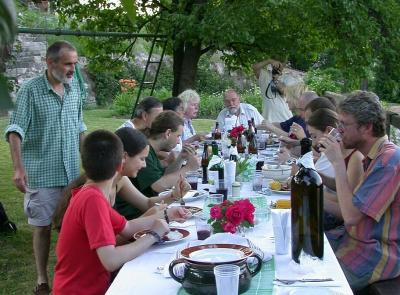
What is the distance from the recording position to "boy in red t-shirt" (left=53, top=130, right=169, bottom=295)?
2.12 metres

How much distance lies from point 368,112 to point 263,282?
1.18m

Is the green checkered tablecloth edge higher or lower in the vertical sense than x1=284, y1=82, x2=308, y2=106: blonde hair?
lower

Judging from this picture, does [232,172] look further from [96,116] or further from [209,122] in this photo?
[96,116]

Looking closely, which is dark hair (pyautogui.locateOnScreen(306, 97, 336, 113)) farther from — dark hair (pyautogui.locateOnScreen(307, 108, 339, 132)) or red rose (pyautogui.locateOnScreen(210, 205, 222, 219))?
red rose (pyautogui.locateOnScreen(210, 205, 222, 219))

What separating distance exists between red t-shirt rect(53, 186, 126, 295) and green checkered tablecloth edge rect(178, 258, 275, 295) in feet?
1.88

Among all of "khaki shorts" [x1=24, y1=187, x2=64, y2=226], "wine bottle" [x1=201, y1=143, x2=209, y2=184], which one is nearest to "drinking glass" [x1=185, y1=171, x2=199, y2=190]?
"wine bottle" [x1=201, y1=143, x2=209, y2=184]

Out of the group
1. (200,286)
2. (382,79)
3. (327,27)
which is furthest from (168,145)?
(382,79)

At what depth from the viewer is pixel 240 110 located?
711 centimetres

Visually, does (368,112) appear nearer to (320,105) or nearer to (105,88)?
(320,105)

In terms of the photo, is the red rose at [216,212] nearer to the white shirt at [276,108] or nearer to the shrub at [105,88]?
the white shirt at [276,108]

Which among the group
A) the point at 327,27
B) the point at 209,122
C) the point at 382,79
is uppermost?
the point at 327,27

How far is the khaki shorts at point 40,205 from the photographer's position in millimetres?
3908

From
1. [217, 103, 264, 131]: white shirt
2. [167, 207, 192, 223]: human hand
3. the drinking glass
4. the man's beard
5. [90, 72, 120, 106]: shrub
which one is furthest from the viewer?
[90, 72, 120, 106]: shrub

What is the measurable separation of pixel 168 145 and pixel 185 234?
197cm
